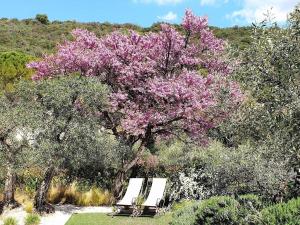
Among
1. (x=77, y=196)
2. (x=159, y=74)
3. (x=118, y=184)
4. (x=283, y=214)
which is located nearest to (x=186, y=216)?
(x=283, y=214)

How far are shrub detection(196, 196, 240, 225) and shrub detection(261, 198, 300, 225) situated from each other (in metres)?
1.17

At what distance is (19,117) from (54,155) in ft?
4.85

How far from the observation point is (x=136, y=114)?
1652 centimetres

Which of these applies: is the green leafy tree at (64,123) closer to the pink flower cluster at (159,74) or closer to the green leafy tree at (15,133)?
the green leafy tree at (15,133)

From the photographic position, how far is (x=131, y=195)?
15.5 m

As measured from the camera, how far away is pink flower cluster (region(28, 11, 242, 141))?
53.5 feet

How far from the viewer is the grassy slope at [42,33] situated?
54044mm

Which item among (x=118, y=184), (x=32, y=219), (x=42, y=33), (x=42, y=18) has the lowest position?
(x=32, y=219)

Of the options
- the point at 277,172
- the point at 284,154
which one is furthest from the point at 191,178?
the point at 284,154

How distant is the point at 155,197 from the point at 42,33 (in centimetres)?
5149

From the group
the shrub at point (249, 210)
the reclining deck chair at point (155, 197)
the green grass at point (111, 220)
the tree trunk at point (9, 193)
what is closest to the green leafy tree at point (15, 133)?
the tree trunk at point (9, 193)

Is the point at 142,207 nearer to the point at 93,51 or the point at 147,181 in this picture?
the point at 147,181

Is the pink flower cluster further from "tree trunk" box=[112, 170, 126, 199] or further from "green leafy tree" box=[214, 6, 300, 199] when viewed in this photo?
"green leafy tree" box=[214, 6, 300, 199]

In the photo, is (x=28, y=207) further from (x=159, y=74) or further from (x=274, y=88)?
(x=274, y=88)
